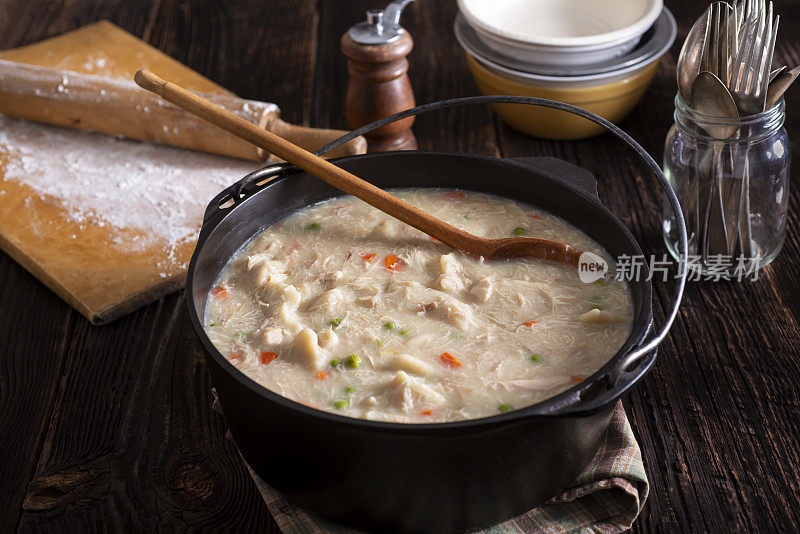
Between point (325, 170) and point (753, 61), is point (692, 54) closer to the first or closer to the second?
point (753, 61)

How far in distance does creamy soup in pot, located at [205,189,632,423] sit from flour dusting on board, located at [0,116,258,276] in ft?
2.06

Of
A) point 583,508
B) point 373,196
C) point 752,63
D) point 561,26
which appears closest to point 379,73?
point 561,26

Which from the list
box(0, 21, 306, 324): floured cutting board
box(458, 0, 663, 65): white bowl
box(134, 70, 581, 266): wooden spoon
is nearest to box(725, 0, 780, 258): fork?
box(458, 0, 663, 65): white bowl

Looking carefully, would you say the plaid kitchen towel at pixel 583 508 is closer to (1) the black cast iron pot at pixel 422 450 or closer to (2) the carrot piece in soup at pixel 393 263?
(1) the black cast iron pot at pixel 422 450

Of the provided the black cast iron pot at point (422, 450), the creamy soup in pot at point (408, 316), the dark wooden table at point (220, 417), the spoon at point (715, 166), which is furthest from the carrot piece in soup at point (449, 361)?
A: the spoon at point (715, 166)

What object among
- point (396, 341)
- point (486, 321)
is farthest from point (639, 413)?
point (396, 341)

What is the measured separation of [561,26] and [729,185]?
1.03 metres

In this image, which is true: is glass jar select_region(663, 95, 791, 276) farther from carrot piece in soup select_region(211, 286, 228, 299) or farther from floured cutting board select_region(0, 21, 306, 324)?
floured cutting board select_region(0, 21, 306, 324)

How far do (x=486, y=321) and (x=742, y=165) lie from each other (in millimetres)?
883

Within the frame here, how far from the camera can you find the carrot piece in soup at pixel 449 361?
65.2 inches

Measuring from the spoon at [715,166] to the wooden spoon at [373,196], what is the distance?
1.67ft

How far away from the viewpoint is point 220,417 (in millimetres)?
1977

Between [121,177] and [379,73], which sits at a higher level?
[379,73]

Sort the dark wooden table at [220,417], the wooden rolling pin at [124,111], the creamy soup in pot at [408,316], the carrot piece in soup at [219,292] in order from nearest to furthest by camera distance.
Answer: the creamy soup in pot at [408,316] < the dark wooden table at [220,417] < the carrot piece in soup at [219,292] < the wooden rolling pin at [124,111]
